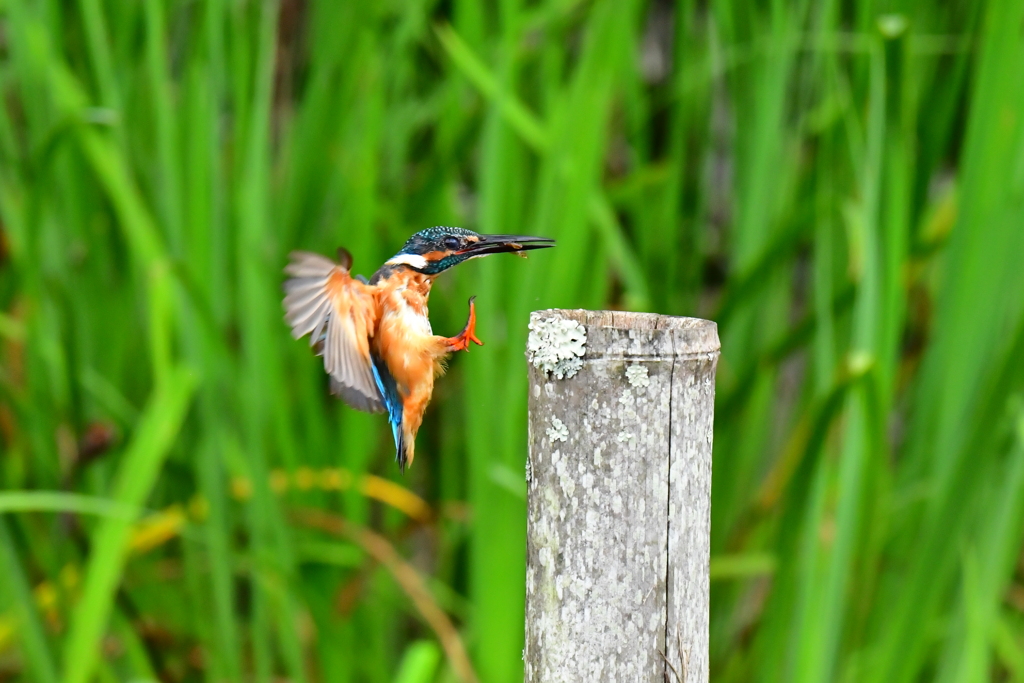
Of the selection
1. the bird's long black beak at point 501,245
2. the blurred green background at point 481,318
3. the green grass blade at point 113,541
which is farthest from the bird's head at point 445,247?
the green grass blade at point 113,541

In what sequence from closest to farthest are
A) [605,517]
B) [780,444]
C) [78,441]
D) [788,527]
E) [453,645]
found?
1. [605,517]
2. [788,527]
3. [453,645]
4. [78,441]
5. [780,444]

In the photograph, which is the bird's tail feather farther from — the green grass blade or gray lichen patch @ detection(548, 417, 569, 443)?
the green grass blade

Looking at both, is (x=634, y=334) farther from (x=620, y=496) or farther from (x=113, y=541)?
(x=113, y=541)

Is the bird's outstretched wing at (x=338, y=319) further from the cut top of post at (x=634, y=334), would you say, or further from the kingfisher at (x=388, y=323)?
the cut top of post at (x=634, y=334)

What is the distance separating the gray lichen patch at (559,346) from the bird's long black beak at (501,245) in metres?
0.09

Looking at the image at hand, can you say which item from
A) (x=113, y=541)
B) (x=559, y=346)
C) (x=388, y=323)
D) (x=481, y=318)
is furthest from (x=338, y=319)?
(x=113, y=541)

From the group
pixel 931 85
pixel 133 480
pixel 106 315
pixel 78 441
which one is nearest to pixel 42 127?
pixel 106 315

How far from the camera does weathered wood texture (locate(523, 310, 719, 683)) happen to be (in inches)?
20.7

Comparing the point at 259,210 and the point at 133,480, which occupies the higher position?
the point at 259,210

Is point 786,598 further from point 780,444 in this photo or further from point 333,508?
point 333,508

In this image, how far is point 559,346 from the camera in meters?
0.52

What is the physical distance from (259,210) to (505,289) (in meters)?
0.32

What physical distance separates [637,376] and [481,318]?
25.4 inches

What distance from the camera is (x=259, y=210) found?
51.5 inches
